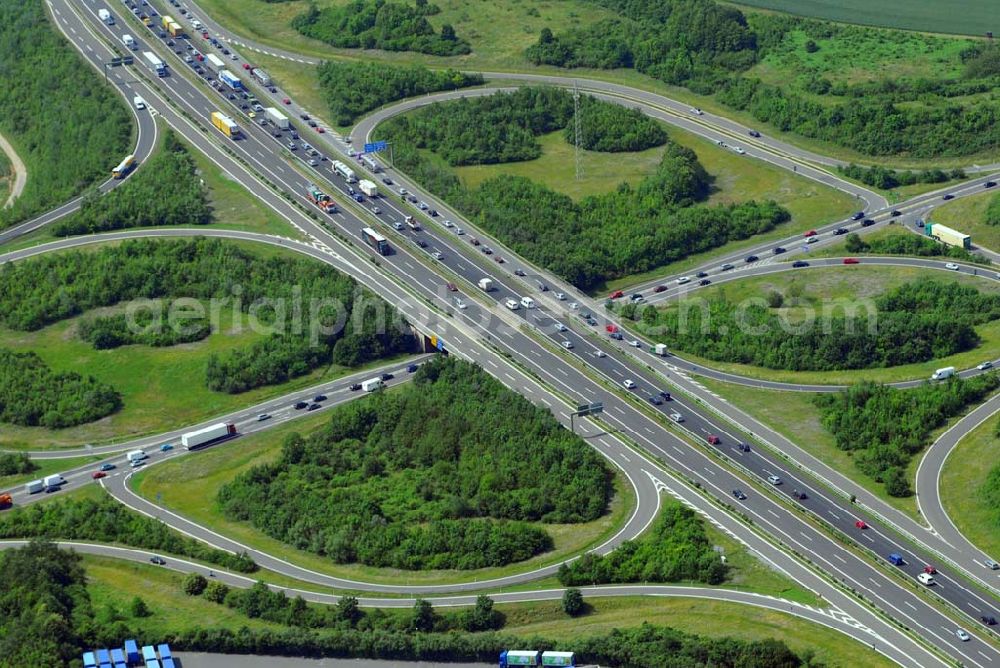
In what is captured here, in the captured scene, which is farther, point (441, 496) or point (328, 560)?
point (441, 496)

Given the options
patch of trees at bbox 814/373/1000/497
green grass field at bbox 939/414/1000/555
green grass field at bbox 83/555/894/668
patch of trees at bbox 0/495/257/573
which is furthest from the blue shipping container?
green grass field at bbox 939/414/1000/555

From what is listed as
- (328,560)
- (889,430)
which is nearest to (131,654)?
(328,560)

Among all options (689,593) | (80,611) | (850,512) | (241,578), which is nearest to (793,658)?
(689,593)

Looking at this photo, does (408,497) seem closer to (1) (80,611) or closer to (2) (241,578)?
(2) (241,578)

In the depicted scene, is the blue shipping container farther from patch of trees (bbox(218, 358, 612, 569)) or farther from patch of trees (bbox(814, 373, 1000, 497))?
patch of trees (bbox(814, 373, 1000, 497))

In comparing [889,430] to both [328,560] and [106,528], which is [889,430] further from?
[106,528]

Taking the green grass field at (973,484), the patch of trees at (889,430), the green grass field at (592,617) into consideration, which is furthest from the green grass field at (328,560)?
the green grass field at (973,484)
